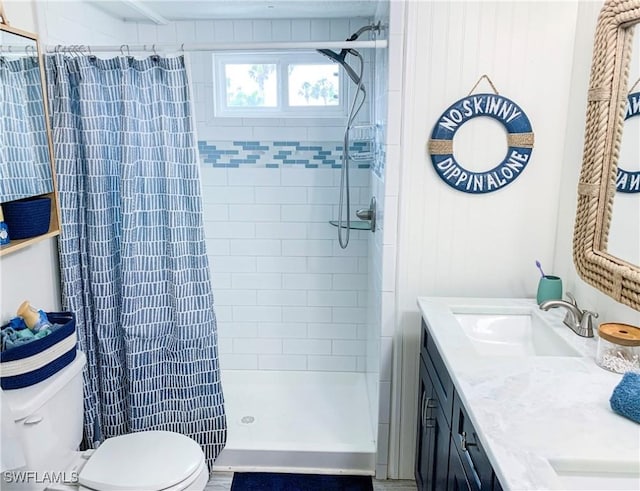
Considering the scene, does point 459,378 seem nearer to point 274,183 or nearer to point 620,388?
point 620,388

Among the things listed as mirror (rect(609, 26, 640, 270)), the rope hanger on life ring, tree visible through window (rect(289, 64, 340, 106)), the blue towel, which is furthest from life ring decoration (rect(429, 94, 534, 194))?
tree visible through window (rect(289, 64, 340, 106))

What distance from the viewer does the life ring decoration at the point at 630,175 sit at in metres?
1.49

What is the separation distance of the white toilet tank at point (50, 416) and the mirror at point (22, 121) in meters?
0.67

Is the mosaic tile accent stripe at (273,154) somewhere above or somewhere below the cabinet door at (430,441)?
above

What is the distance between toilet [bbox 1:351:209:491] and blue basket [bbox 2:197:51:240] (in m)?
0.51

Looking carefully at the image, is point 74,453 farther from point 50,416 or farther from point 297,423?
point 297,423

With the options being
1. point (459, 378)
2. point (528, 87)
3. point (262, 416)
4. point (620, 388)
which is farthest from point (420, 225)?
point (262, 416)

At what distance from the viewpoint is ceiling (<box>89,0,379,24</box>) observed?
2.55 m

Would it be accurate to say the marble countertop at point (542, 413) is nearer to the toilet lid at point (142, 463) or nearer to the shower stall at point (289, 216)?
the toilet lid at point (142, 463)

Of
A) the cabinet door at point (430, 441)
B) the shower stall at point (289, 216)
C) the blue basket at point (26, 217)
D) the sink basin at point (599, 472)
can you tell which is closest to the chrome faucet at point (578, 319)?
the cabinet door at point (430, 441)

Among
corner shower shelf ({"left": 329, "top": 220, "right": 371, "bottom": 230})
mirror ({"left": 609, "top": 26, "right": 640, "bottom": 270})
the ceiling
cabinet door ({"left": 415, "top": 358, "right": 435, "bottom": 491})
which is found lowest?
cabinet door ({"left": 415, "top": 358, "right": 435, "bottom": 491})

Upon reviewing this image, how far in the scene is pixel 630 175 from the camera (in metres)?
1.52

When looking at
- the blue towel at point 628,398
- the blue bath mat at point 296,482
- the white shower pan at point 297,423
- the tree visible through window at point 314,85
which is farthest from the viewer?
the tree visible through window at point 314,85

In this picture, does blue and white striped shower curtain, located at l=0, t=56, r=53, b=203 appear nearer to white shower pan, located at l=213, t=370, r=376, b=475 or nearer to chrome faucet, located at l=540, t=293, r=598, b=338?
white shower pan, located at l=213, t=370, r=376, b=475
